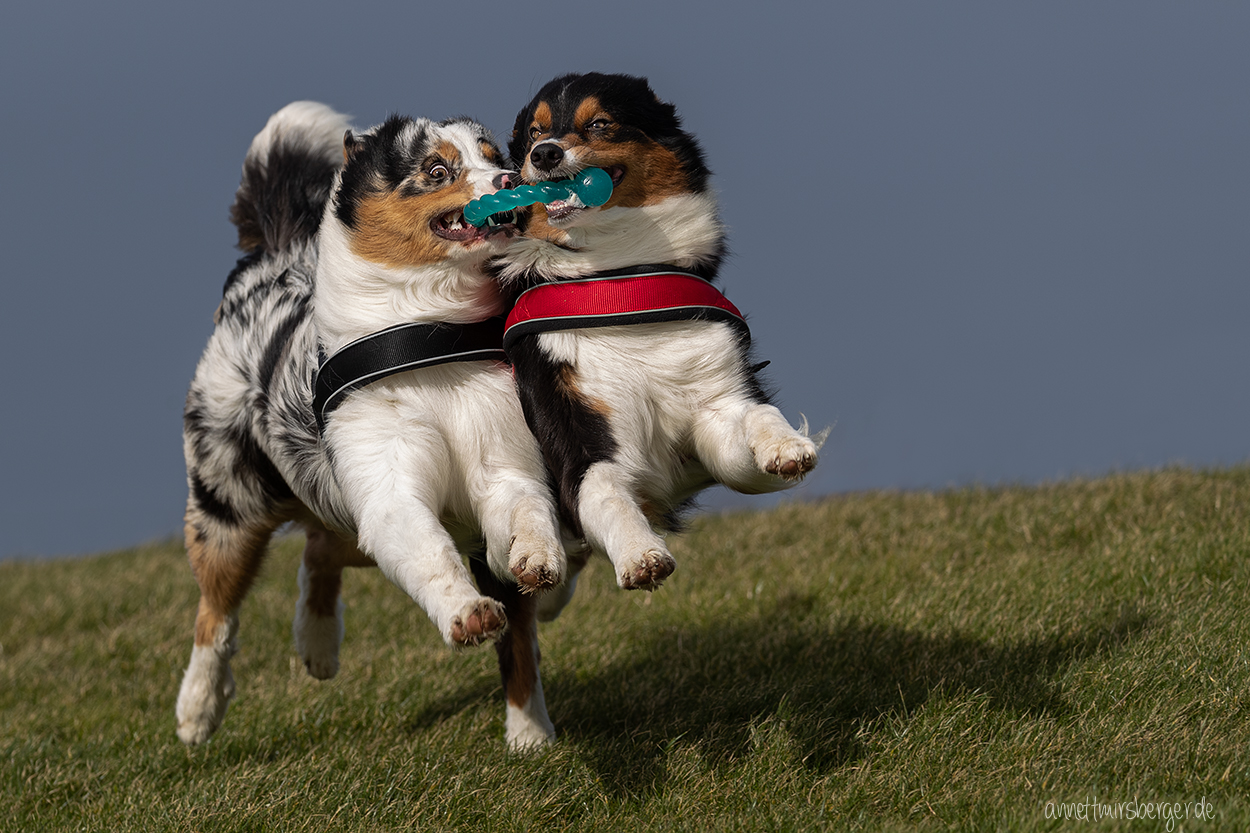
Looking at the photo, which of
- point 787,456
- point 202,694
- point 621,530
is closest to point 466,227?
point 621,530

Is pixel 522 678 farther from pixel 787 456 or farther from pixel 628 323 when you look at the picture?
pixel 787 456

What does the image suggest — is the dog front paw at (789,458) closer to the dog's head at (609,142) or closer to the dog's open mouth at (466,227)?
the dog's head at (609,142)

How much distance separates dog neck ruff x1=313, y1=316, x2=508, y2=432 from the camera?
3777 millimetres

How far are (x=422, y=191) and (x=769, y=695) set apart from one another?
2393 millimetres

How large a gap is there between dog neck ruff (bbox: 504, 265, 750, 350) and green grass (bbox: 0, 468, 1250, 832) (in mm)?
999

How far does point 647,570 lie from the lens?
121 inches

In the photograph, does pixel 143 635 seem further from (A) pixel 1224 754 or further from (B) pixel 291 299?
(A) pixel 1224 754

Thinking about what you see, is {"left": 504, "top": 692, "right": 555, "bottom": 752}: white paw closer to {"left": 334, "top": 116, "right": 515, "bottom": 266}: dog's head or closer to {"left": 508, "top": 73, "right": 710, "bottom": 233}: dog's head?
{"left": 334, "top": 116, "right": 515, "bottom": 266}: dog's head

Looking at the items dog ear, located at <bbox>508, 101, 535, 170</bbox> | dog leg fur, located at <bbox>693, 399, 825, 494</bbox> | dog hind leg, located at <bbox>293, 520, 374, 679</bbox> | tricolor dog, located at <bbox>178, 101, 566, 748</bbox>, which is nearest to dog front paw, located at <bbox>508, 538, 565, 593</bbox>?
tricolor dog, located at <bbox>178, 101, 566, 748</bbox>

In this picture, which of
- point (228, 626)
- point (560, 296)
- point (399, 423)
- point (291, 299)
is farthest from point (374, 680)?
point (560, 296)

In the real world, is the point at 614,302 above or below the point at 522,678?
above

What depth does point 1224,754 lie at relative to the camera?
3545 millimetres

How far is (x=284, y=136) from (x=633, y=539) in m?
2.98

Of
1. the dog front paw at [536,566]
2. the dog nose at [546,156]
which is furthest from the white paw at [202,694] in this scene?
the dog nose at [546,156]
